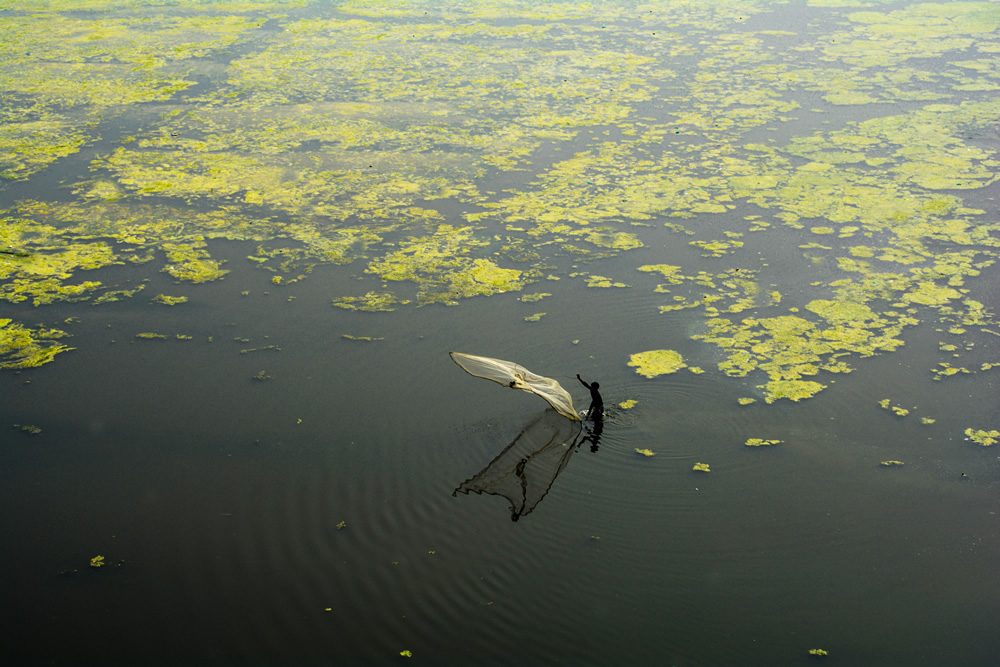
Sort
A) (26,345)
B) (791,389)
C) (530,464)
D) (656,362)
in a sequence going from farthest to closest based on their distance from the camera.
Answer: (26,345)
(656,362)
(791,389)
(530,464)

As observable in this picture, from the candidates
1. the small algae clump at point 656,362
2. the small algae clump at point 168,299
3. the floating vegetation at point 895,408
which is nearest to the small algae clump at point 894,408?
the floating vegetation at point 895,408

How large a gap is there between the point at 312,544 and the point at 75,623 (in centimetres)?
98

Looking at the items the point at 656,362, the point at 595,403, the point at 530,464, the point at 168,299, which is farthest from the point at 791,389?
the point at 168,299

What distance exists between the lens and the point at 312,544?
3.55 meters

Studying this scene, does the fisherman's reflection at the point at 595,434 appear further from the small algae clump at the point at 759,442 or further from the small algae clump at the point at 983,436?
the small algae clump at the point at 983,436

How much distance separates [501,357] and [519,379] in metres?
0.67

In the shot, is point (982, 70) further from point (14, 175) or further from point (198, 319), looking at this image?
point (14, 175)

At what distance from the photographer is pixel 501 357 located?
4688mm

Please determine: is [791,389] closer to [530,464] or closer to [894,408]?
[894,408]

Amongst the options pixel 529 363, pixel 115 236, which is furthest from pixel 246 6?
pixel 529 363

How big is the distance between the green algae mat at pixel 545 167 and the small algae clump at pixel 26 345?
0.01 meters

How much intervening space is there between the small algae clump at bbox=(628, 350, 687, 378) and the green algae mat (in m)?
0.02

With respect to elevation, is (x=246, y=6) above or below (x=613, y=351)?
above

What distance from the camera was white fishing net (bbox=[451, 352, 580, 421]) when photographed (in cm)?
403
